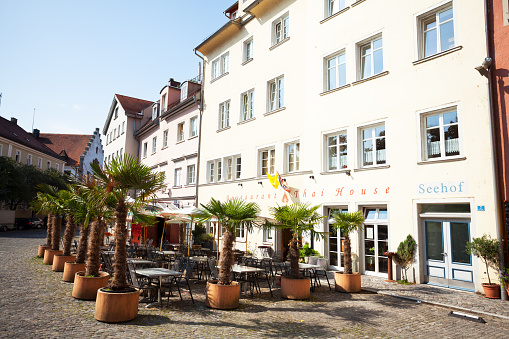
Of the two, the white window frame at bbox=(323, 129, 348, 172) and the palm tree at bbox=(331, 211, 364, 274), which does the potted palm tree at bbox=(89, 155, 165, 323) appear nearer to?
the palm tree at bbox=(331, 211, 364, 274)

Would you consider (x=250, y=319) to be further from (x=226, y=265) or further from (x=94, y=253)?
(x=94, y=253)

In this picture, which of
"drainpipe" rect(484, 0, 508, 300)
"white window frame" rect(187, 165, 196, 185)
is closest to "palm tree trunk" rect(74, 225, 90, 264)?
"drainpipe" rect(484, 0, 508, 300)

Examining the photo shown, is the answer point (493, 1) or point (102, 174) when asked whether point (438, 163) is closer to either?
point (493, 1)

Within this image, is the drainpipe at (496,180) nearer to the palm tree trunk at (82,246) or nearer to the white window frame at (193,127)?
the palm tree trunk at (82,246)


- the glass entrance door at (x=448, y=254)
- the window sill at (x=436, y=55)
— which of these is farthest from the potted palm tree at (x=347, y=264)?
the window sill at (x=436, y=55)

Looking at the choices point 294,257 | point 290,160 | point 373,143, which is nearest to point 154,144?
point 290,160

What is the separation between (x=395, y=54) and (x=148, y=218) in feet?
34.6

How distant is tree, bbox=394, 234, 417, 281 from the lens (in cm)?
1255

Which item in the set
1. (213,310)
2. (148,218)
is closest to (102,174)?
(148,218)

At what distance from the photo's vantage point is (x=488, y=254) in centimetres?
1055

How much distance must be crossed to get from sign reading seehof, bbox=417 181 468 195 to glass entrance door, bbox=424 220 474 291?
Result: 942 millimetres

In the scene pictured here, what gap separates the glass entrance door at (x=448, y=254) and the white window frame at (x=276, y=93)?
31.3 feet

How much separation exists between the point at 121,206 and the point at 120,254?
1002 millimetres

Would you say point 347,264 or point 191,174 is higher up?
point 191,174
